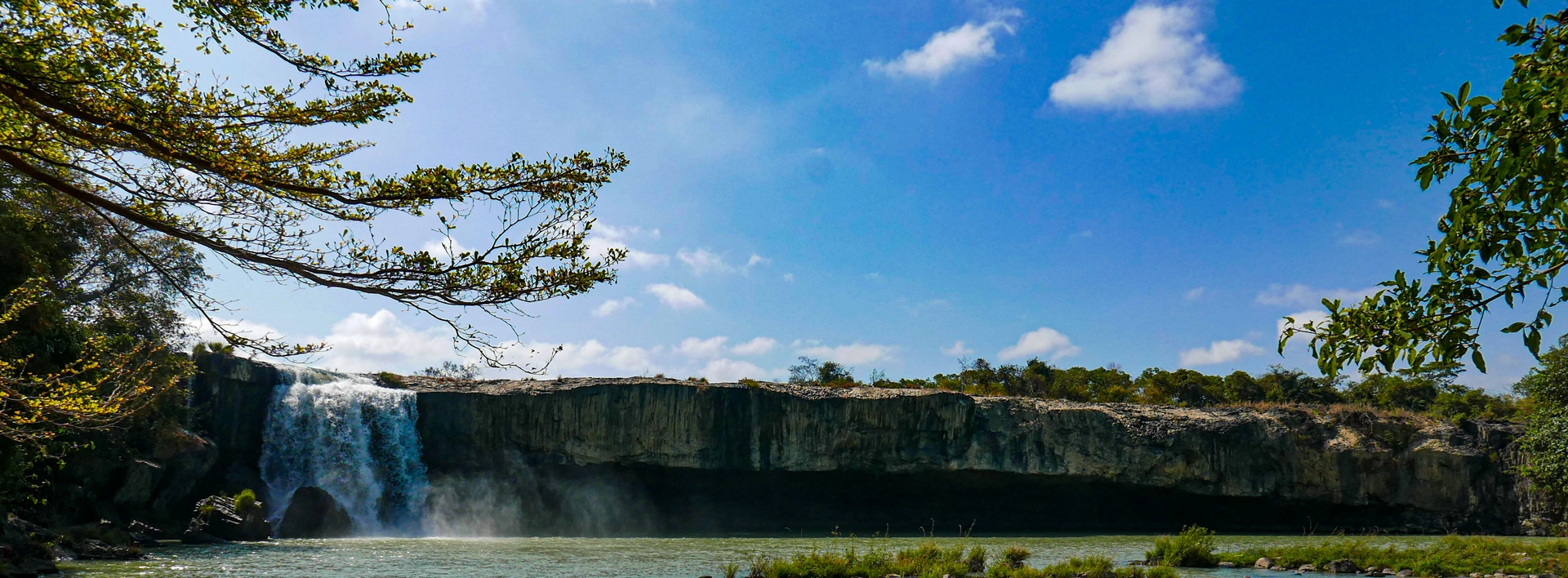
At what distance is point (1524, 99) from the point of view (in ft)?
13.6

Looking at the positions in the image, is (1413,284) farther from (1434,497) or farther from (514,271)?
(1434,497)

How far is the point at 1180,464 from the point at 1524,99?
4049cm

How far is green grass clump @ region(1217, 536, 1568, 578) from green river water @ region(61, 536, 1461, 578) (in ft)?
7.96

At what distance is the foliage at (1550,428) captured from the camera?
31203 mm

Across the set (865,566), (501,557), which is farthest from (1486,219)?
(501,557)

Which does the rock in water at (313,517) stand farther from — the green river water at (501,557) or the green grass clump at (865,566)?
the green grass clump at (865,566)

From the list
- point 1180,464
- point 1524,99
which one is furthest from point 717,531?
point 1524,99

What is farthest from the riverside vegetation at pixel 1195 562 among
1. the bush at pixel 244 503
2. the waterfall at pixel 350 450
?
the waterfall at pixel 350 450

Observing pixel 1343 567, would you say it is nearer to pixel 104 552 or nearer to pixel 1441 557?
pixel 1441 557

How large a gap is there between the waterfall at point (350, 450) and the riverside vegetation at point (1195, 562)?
22.5m

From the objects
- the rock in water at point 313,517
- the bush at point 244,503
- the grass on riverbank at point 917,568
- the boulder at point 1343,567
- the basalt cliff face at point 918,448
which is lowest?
the rock in water at point 313,517

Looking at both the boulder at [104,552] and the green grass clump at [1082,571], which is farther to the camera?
the boulder at [104,552]

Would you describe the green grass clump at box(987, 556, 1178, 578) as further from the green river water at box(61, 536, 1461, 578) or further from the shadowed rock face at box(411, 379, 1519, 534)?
the shadowed rock face at box(411, 379, 1519, 534)

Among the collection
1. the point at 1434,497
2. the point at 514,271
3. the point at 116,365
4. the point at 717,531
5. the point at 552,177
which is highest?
the point at 552,177
